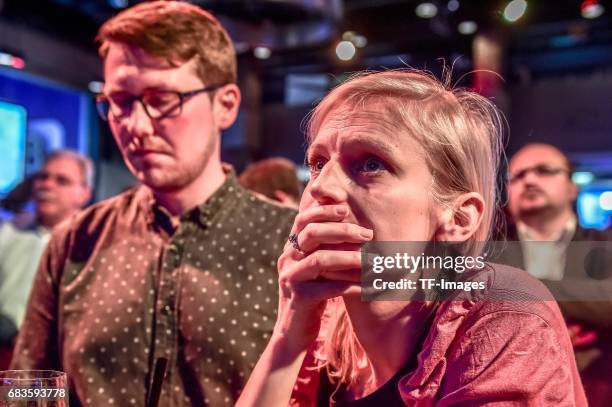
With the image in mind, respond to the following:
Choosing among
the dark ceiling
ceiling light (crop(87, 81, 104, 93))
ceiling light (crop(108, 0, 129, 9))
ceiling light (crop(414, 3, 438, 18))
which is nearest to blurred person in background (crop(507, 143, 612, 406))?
the dark ceiling

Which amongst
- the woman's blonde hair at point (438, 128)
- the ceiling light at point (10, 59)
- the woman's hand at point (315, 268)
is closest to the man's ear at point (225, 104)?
the woman's blonde hair at point (438, 128)

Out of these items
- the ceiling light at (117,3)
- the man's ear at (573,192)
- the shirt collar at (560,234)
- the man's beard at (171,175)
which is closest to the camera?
the shirt collar at (560,234)

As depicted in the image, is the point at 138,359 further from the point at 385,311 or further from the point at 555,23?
the point at 555,23

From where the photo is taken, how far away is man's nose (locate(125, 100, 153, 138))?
1.34 metres

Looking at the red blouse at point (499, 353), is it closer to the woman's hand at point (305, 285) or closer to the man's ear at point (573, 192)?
the woman's hand at point (305, 285)

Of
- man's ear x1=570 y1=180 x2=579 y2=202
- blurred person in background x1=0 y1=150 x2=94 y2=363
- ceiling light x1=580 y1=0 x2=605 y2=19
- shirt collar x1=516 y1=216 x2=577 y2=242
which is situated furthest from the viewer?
ceiling light x1=580 y1=0 x2=605 y2=19

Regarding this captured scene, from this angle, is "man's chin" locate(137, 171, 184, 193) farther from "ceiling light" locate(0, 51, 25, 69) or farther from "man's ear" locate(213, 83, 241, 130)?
"ceiling light" locate(0, 51, 25, 69)

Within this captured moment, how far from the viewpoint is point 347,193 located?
2.61 ft

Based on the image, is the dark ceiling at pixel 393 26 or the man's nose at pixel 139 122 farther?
the dark ceiling at pixel 393 26

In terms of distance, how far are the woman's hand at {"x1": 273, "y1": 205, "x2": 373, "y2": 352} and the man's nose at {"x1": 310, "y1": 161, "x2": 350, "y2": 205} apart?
0.02 meters

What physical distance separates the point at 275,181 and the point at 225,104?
3.21 ft

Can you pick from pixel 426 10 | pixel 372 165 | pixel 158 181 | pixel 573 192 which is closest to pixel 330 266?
pixel 372 165

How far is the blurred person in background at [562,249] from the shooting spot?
84cm

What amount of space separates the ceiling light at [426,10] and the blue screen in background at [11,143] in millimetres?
3618
